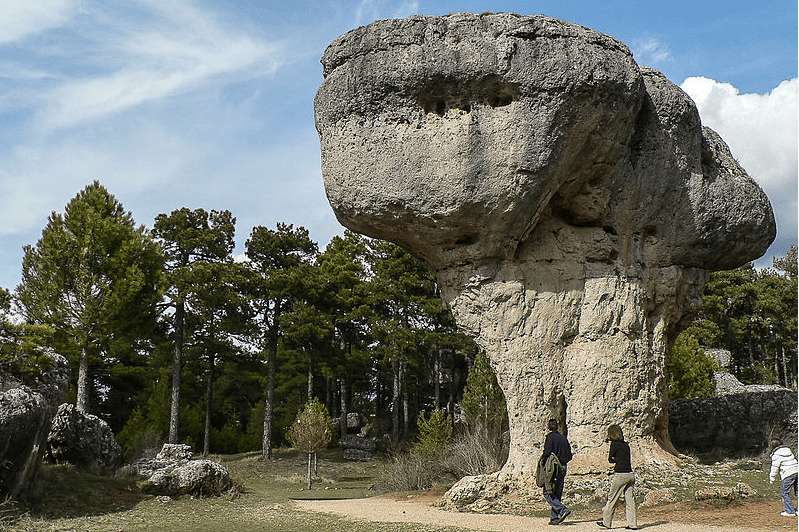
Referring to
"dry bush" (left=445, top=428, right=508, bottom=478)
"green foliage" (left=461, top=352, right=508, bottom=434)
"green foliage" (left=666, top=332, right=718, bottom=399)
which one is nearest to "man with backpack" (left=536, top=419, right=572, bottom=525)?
"dry bush" (left=445, top=428, right=508, bottom=478)

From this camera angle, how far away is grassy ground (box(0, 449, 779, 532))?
10.2 metres

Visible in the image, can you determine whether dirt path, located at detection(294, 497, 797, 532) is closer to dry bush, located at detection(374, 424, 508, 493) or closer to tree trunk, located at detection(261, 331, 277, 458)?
dry bush, located at detection(374, 424, 508, 493)

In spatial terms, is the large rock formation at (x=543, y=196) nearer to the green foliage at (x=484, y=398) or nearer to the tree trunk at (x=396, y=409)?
the green foliage at (x=484, y=398)

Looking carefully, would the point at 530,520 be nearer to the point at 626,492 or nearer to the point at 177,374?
the point at 626,492

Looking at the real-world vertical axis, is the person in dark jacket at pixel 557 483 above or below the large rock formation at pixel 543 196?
below

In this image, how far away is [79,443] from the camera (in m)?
15.4

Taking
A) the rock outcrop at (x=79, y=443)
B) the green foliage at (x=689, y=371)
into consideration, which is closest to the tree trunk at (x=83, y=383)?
the rock outcrop at (x=79, y=443)

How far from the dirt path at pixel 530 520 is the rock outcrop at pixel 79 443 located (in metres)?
6.00

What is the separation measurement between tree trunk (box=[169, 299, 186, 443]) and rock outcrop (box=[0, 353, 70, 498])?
13348 mm

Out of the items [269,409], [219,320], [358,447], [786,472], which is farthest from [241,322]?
[786,472]

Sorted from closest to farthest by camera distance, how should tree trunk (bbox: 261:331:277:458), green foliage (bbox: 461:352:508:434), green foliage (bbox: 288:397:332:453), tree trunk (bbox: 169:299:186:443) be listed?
green foliage (bbox: 461:352:508:434) < green foliage (bbox: 288:397:332:453) < tree trunk (bbox: 169:299:186:443) < tree trunk (bbox: 261:331:277:458)

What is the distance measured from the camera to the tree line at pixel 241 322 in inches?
838

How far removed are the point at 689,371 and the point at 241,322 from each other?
1754 cm

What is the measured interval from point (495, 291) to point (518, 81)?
3926 mm
